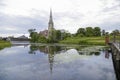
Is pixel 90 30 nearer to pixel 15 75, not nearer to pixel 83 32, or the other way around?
pixel 83 32

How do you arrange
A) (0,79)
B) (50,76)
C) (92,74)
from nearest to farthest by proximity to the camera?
(0,79) < (50,76) < (92,74)

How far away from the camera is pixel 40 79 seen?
22.0 metres

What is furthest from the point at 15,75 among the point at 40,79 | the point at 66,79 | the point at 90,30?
the point at 90,30

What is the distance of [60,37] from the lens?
183125 mm

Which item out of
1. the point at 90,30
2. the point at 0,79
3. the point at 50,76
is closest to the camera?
the point at 0,79

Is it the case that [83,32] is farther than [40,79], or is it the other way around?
[83,32]

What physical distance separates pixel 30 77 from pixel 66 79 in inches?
144

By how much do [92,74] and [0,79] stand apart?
967 cm

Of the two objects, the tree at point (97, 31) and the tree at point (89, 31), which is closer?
the tree at point (89, 31)

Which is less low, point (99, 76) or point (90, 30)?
point (90, 30)

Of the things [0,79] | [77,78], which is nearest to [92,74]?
[77,78]

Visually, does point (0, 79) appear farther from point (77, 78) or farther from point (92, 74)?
point (92, 74)

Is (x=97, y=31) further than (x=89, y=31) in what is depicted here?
Yes

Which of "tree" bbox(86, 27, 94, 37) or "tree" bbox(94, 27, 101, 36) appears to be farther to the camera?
"tree" bbox(94, 27, 101, 36)
